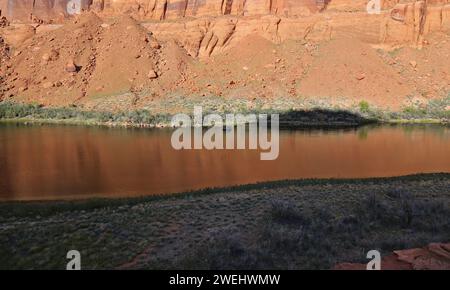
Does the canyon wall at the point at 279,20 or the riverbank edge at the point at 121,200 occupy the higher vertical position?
the canyon wall at the point at 279,20

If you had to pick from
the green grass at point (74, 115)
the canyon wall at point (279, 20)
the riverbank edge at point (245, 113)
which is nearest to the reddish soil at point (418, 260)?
the riverbank edge at point (245, 113)

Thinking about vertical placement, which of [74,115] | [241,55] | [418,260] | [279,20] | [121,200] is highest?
[279,20]

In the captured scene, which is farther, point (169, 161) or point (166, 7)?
point (166, 7)

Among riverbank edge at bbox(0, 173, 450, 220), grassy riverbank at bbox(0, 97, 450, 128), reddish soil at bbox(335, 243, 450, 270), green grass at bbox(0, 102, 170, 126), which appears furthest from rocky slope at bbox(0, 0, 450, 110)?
reddish soil at bbox(335, 243, 450, 270)

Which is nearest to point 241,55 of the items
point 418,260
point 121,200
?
point 121,200

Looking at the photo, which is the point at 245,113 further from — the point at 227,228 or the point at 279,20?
the point at 227,228

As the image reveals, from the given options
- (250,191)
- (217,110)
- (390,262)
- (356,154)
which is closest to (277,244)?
(390,262)

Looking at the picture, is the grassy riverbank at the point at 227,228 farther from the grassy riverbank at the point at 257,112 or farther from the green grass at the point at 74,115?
the green grass at the point at 74,115
